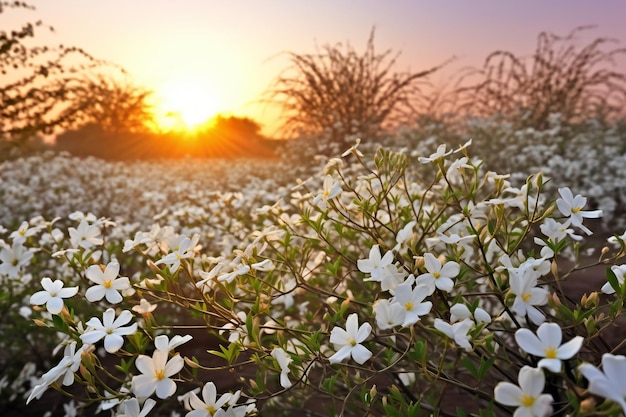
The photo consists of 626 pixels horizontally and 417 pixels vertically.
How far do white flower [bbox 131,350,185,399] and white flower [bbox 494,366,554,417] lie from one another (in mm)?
553

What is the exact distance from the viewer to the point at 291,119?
979cm

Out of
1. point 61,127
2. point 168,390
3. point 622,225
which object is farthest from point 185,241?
point 61,127

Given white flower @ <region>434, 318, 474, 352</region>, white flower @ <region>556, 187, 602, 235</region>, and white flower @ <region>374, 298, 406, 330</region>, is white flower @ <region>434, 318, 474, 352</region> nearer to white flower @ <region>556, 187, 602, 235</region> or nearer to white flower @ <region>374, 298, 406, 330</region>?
white flower @ <region>374, 298, 406, 330</region>

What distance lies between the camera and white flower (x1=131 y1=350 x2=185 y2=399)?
106 centimetres

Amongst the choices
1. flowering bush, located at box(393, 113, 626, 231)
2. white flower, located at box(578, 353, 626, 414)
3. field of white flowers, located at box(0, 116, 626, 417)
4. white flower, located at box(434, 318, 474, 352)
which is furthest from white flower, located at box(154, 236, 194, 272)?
flowering bush, located at box(393, 113, 626, 231)

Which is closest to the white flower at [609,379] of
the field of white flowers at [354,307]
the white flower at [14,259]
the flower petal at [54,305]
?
the field of white flowers at [354,307]

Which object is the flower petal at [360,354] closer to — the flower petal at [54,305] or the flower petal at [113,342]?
the flower petal at [113,342]

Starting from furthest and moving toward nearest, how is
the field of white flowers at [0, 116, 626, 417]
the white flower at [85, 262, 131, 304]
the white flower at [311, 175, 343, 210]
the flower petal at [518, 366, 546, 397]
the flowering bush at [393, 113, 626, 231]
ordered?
the flowering bush at [393, 113, 626, 231], the white flower at [311, 175, 343, 210], the white flower at [85, 262, 131, 304], the field of white flowers at [0, 116, 626, 417], the flower petal at [518, 366, 546, 397]

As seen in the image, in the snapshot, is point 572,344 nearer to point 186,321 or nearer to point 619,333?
point 619,333

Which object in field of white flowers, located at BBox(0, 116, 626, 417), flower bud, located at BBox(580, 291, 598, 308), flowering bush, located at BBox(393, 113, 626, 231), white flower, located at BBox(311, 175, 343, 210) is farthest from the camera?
flowering bush, located at BBox(393, 113, 626, 231)

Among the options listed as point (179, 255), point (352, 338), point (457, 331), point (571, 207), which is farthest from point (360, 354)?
point (571, 207)

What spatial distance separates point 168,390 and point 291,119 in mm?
8906

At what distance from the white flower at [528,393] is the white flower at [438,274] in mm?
306

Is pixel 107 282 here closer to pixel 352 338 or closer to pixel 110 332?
pixel 110 332
